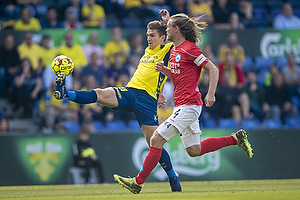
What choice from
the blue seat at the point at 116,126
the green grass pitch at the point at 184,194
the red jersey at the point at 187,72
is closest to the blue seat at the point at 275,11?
the blue seat at the point at 116,126

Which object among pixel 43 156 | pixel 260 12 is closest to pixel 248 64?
pixel 260 12

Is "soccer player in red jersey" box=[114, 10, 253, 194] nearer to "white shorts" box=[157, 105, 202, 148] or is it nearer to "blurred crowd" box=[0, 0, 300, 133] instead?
"white shorts" box=[157, 105, 202, 148]

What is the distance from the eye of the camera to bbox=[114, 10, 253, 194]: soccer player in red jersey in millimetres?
6586

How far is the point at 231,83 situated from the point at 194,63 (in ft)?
22.7

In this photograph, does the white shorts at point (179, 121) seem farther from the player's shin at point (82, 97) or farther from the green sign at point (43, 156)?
the green sign at point (43, 156)

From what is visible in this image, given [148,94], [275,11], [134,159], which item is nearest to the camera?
[148,94]

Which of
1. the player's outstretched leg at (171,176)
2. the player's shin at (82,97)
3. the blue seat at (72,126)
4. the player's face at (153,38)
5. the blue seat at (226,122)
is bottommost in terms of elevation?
the blue seat at (226,122)

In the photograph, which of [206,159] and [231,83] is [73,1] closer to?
[231,83]

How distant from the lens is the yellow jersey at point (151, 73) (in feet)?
25.3

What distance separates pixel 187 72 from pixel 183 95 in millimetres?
314

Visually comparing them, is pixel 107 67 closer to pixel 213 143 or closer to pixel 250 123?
pixel 250 123

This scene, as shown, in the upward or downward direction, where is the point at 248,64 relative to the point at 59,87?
downward

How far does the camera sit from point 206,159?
11352 millimetres

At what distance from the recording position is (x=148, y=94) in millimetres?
7699
